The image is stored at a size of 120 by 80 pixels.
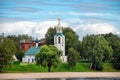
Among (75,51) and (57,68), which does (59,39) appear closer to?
(75,51)

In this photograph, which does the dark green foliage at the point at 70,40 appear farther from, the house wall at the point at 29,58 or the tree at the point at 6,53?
the tree at the point at 6,53

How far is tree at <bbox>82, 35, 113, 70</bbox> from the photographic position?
204 feet

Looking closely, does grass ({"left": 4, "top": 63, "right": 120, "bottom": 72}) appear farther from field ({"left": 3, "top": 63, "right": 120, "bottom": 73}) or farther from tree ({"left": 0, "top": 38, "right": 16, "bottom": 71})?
tree ({"left": 0, "top": 38, "right": 16, "bottom": 71})

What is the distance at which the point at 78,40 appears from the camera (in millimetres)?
74875

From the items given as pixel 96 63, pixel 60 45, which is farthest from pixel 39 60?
pixel 60 45

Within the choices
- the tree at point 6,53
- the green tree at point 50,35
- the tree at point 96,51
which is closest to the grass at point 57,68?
the tree at point 96,51

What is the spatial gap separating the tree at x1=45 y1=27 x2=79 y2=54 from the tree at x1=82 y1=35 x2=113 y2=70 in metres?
5.39

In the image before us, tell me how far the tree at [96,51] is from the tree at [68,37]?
539cm

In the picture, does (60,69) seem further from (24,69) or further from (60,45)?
(60,45)

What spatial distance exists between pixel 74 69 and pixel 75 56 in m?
1.70

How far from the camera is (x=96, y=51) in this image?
62438 millimetres

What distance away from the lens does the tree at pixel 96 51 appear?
62125 mm

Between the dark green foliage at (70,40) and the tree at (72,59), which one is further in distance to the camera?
the dark green foliage at (70,40)

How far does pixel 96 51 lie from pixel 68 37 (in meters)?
11.6
